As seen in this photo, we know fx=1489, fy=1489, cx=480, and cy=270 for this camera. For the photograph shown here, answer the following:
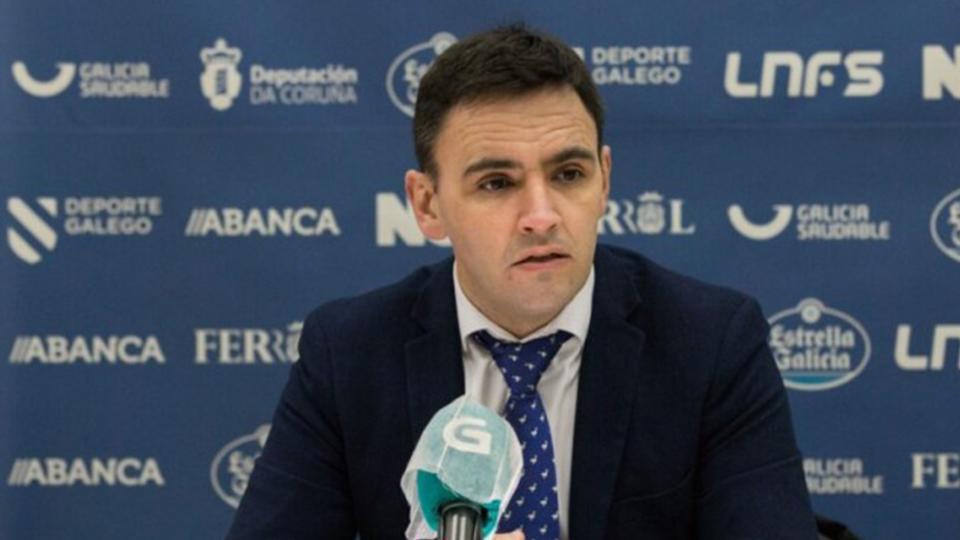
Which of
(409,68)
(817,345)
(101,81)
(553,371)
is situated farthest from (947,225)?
(101,81)

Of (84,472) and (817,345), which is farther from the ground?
(817,345)

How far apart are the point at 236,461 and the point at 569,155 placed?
6.12ft

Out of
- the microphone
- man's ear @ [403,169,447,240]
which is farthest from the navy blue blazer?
the microphone

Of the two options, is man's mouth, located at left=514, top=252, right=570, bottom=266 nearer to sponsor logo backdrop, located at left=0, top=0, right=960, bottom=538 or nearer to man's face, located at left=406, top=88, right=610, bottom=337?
man's face, located at left=406, top=88, right=610, bottom=337

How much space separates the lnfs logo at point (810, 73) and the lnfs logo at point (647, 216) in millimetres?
315

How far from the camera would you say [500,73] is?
228 cm

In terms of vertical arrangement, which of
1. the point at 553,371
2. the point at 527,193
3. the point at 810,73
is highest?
the point at 810,73

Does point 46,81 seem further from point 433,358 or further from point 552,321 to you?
point 552,321

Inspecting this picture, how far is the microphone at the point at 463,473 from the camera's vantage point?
1632mm

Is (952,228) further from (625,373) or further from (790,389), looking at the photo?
(625,373)

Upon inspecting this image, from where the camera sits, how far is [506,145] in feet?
7.25

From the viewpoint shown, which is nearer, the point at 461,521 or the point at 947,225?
the point at 461,521

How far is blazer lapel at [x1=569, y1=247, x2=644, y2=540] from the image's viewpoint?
230 centimetres

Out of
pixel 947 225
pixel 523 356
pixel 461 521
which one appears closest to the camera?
pixel 461 521
